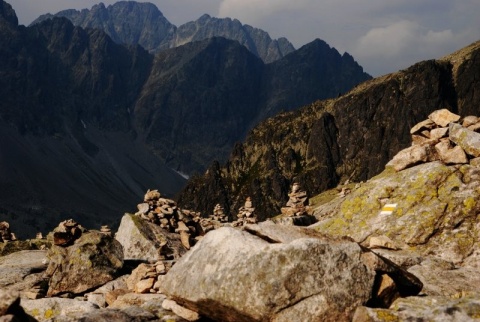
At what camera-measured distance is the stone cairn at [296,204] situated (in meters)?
25.4

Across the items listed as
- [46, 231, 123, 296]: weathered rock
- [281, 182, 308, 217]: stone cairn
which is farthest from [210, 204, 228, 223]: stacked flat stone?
[46, 231, 123, 296]: weathered rock

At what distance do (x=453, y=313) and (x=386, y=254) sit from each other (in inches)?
184

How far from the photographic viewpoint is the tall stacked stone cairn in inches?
665

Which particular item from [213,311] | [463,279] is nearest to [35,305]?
[213,311]

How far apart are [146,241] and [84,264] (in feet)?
13.3

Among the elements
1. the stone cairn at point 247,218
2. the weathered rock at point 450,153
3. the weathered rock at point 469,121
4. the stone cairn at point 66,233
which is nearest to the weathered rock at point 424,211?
the weathered rock at point 450,153

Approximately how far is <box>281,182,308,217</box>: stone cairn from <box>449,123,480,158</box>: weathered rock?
881 centimetres

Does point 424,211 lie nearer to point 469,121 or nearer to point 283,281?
point 469,121

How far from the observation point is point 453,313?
9047 mm

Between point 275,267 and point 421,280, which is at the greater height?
point 275,267

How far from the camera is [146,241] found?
22812mm

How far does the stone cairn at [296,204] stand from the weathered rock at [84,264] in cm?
979

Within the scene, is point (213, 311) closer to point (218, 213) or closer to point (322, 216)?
point (322, 216)

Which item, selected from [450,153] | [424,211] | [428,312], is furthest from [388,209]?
[428,312]
